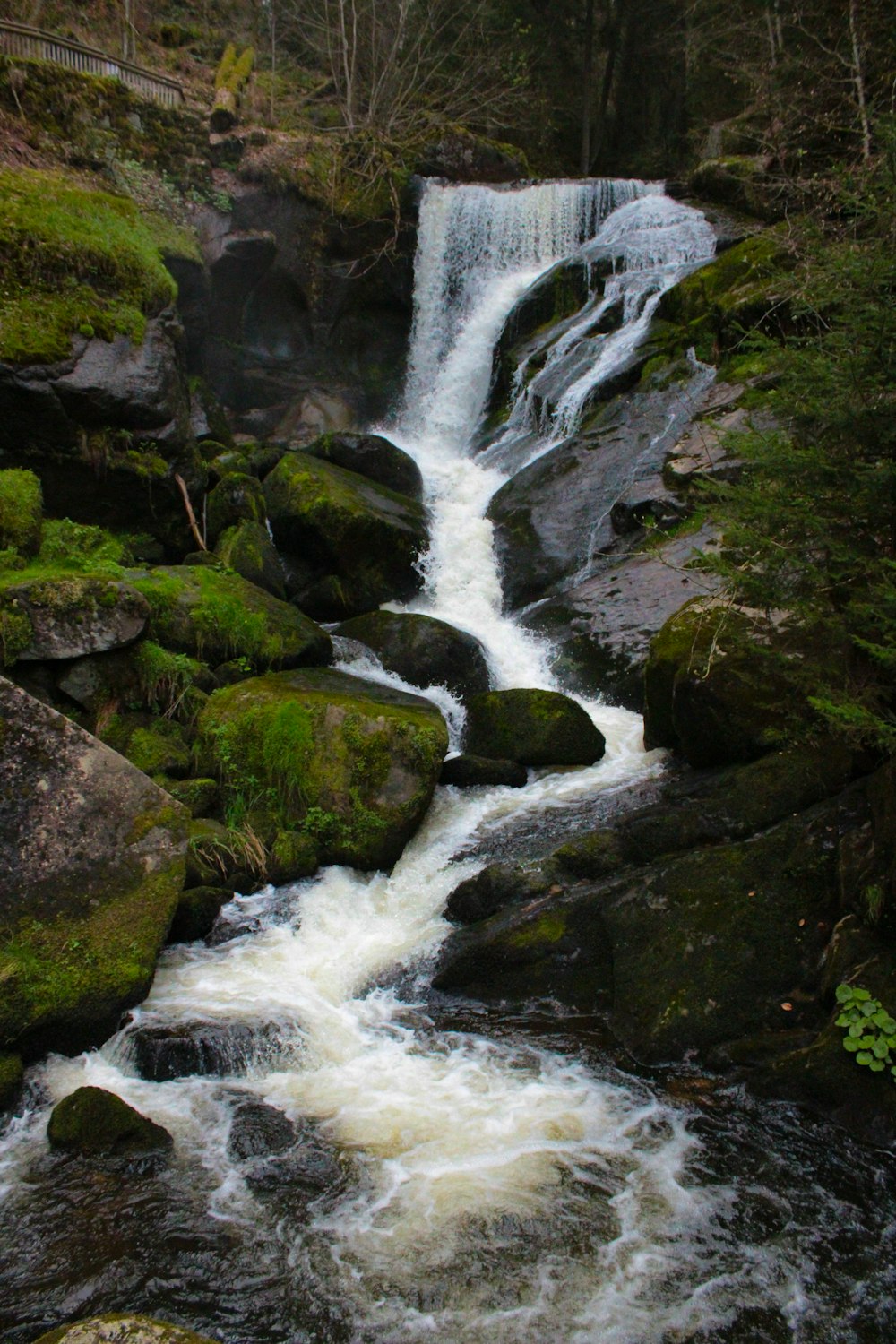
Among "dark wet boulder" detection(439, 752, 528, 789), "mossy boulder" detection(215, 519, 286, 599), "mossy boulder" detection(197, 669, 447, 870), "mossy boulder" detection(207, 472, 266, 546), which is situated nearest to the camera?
"mossy boulder" detection(197, 669, 447, 870)

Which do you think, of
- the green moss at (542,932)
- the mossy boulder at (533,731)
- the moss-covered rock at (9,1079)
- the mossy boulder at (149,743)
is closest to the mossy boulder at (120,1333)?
the moss-covered rock at (9,1079)

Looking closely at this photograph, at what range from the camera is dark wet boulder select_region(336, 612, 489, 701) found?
10.9 meters

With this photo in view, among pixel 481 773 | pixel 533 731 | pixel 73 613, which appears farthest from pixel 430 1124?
pixel 73 613

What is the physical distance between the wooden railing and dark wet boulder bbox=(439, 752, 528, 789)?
15.3m

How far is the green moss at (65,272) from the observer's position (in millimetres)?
10984

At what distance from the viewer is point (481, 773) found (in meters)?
9.10

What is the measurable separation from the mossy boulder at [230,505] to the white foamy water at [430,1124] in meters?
5.78

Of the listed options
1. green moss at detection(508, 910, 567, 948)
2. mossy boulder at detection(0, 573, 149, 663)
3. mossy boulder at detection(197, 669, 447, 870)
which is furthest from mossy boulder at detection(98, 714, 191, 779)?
green moss at detection(508, 910, 567, 948)

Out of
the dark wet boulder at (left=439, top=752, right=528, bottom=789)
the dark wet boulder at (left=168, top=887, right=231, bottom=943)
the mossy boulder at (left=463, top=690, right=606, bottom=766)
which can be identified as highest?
the mossy boulder at (left=463, top=690, right=606, bottom=766)

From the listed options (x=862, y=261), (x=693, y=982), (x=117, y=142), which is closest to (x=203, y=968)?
(x=693, y=982)

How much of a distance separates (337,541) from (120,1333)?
10336mm

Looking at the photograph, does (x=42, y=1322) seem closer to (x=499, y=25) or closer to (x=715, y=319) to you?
(x=715, y=319)

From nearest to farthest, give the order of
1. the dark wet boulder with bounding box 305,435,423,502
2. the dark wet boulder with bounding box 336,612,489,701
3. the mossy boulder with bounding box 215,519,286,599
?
1. the dark wet boulder with bounding box 336,612,489,701
2. the mossy boulder with bounding box 215,519,286,599
3. the dark wet boulder with bounding box 305,435,423,502

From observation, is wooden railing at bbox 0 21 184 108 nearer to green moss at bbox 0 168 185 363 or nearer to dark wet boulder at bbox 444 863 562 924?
green moss at bbox 0 168 185 363
